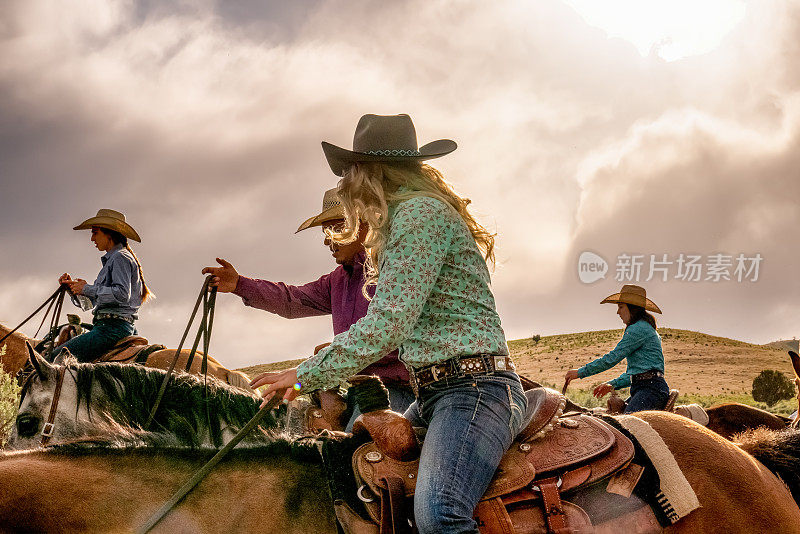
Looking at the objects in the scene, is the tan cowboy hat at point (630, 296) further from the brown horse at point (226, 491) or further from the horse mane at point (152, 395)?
the brown horse at point (226, 491)

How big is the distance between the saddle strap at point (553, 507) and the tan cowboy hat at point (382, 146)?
165 centimetres

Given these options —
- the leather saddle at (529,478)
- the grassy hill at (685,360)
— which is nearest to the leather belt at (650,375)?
the leather saddle at (529,478)

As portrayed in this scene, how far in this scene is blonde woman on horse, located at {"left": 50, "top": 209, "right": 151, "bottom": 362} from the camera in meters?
8.21

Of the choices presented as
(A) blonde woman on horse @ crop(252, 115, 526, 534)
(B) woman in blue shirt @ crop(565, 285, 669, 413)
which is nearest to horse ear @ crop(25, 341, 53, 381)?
(A) blonde woman on horse @ crop(252, 115, 526, 534)

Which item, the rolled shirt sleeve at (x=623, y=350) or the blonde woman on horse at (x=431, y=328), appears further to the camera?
the rolled shirt sleeve at (x=623, y=350)

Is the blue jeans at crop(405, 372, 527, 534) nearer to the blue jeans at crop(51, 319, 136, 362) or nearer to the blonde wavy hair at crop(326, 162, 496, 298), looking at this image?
the blonde wavy hair at crop(326, 162, 496, 298)

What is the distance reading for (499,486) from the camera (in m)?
2.91

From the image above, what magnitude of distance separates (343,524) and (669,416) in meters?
1.89

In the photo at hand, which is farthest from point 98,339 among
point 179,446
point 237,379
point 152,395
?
point 179,446

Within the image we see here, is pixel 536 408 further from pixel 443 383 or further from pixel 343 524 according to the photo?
pixel 343 524

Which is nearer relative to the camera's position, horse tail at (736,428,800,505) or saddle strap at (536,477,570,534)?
saddle strap at (536,477,570,534)

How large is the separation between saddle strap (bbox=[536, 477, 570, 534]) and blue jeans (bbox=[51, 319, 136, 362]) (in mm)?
6861

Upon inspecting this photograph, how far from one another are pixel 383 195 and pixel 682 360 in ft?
180

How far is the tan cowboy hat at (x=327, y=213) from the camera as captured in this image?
21.3 ft
